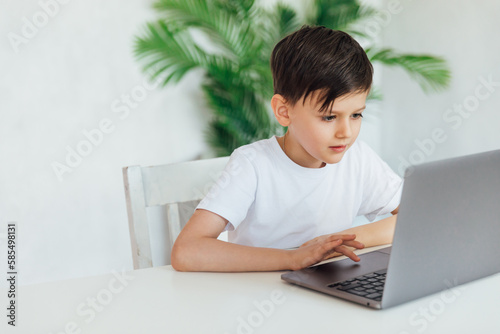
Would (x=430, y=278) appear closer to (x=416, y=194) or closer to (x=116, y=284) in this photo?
(x=416, y=194)

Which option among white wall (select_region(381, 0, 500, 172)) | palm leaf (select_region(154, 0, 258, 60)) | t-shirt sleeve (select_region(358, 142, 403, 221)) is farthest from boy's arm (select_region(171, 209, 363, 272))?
white wall (select_region(381, 0, 500, 172))

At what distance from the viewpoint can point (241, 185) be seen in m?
1.30

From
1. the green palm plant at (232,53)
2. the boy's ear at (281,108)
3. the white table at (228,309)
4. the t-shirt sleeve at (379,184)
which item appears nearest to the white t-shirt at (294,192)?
the t-shirt sleeve at (379,184)

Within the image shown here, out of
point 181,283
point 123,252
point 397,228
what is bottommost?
point 123,252

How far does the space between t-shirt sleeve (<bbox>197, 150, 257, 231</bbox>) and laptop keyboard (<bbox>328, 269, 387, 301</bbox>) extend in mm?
373

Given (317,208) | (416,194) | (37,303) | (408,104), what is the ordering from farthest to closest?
(408,104) < (317,208) < (37,303) < (416,194)

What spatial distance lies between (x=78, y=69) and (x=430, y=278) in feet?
5.73

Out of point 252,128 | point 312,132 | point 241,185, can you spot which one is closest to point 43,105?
point 252,128

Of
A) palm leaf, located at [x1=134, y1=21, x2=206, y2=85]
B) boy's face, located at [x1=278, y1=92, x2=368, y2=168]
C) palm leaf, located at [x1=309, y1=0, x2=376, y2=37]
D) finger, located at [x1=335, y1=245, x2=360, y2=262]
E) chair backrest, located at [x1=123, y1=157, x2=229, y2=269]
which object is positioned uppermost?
palm leaf, located at [x1=309, y1=0, x2=376, y2=37]

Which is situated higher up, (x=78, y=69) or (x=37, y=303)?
(x=78, y=69)

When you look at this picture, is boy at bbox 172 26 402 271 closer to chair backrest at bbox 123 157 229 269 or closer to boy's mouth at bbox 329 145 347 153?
boy's mouth at bbox 329 145 347 153

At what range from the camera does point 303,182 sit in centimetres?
138

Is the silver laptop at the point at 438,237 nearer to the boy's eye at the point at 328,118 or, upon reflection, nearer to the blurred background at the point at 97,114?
the boy's eye at the point at 328,118

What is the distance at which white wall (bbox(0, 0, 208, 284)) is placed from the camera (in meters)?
2.11
